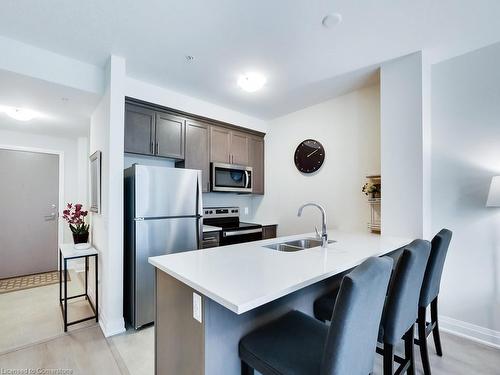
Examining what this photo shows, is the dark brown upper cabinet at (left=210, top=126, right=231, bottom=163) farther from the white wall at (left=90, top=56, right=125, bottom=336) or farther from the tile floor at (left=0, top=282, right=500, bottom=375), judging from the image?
the tile floor at (left=0, top=282, right=500, bottom=375)

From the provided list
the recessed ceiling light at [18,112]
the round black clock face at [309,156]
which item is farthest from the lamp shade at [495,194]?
the recessed ceiling light at [18,112]

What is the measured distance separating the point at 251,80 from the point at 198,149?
3.85 feet

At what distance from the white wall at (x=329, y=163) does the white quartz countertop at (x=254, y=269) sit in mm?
1278

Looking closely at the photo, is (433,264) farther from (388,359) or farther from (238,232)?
(238,232)

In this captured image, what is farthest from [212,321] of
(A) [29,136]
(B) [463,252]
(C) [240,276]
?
(A) [29,136]

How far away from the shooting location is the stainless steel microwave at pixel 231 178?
356 centimetres

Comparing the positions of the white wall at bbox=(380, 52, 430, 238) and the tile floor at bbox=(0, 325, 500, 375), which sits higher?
the white wall at bbox=(380, 52, 430, 238)

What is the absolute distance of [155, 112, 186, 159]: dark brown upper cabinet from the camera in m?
3.07

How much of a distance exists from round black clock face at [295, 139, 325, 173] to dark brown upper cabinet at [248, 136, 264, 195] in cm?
68

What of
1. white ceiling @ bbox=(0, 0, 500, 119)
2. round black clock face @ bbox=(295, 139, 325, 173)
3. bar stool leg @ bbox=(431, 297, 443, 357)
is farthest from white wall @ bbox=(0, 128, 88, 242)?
bar stool leg @ bbox=(431, 297, 443, 357)

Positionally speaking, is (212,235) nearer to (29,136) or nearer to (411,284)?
(411,284)

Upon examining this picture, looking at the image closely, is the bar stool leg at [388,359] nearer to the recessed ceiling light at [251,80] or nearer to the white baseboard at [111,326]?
the white baseboard at [111,326]

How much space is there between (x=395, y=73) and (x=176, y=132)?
2.51 metres

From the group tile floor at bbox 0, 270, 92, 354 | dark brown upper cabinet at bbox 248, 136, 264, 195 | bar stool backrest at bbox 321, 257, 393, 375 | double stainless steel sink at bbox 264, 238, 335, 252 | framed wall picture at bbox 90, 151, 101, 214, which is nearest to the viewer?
bar stool backrest at bbox 321, 257, 393, 375
